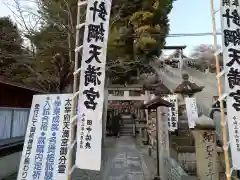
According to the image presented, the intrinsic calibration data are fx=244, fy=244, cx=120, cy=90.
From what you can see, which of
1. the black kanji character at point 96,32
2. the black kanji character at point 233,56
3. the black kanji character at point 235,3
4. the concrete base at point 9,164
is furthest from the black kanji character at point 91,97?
the concrete base at point 9,164

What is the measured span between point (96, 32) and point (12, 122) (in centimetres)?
534

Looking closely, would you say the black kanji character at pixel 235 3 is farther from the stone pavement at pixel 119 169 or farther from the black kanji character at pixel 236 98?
the stone pavement at pixel 119 169

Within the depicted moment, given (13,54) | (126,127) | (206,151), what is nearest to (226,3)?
(206,151)

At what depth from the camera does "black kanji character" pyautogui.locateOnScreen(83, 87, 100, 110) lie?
13.5ft

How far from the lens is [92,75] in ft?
13.9

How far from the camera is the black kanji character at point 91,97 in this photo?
4.12 metres

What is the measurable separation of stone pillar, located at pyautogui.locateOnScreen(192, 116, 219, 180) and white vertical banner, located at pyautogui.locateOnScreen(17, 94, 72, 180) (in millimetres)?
2854

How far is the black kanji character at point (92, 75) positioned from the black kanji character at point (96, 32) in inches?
20.0

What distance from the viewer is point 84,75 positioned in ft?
13.9

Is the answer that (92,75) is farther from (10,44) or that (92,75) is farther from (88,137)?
(10,44)

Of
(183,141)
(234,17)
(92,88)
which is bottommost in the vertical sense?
(183,141)

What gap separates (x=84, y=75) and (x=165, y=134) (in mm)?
4442

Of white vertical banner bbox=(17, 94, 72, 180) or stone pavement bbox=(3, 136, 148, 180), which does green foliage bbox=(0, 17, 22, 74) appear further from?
white vertical banner bbox=(17, 94, 72, 180)

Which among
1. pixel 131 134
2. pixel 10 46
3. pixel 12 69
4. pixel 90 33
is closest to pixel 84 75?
pixel 90 33
